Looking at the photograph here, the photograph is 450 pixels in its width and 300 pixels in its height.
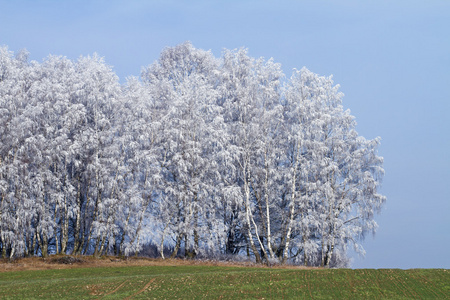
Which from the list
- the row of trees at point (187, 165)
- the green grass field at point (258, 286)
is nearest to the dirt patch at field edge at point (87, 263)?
the row of trees at point (187, 165)

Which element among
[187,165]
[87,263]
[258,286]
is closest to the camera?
[258,286]

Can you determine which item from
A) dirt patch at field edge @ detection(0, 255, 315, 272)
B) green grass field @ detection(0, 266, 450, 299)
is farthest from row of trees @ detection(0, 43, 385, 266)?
green grass field @ detection(0, 266, 450, 299)

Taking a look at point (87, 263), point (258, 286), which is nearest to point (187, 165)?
point (87, 263)

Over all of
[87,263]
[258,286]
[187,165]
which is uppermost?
[187,165]

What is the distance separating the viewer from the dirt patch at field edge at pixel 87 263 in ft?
117

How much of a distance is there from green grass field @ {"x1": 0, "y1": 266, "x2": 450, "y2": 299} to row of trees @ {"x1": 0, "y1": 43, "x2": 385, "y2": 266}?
1148 centimetres

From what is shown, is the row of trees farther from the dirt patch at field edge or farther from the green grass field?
the green grass field

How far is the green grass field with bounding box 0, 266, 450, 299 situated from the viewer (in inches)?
925

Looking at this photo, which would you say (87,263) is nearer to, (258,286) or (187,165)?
(187,165)

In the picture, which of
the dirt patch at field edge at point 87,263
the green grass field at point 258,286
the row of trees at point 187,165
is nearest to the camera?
the green grass field at point 258,286

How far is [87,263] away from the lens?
3700cm

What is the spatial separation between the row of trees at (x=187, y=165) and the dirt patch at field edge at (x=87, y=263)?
4.92 feet

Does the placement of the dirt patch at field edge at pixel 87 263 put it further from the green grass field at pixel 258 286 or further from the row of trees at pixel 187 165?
the green grass field at pixel 258 286

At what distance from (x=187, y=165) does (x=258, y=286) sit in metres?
17.5
